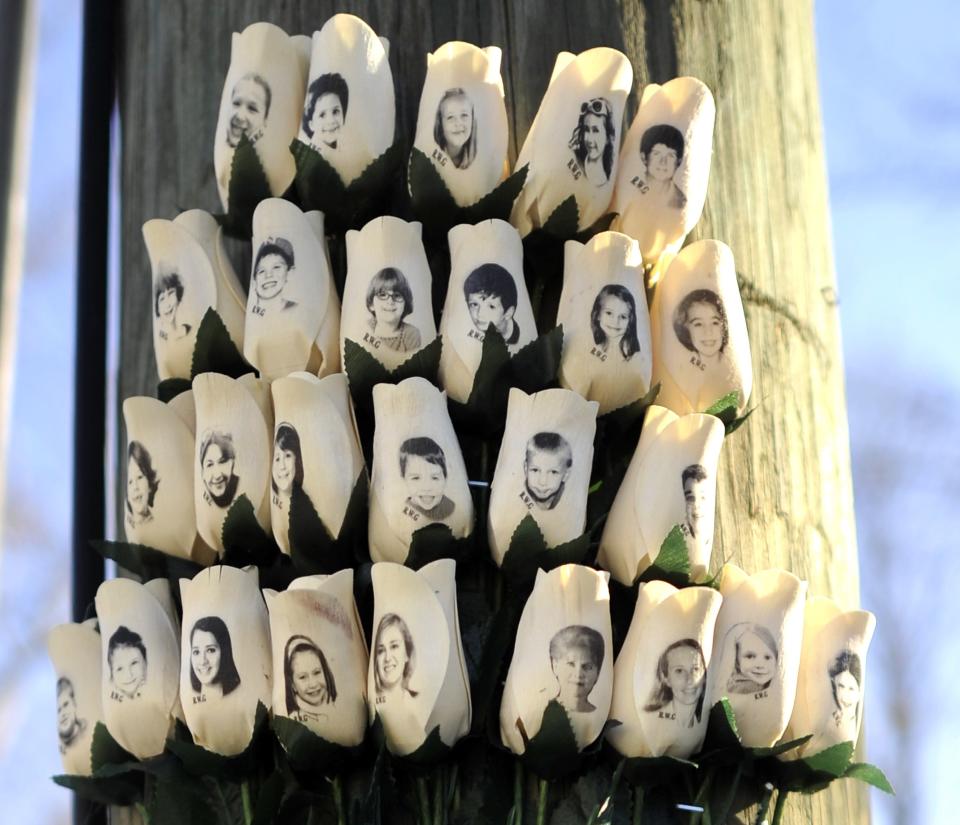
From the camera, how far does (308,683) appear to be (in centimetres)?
97

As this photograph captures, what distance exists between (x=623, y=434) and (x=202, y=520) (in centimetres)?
27

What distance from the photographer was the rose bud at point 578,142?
1089 mm

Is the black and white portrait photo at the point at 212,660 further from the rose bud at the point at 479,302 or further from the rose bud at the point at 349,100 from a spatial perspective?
the rose bud at the point at 349,100

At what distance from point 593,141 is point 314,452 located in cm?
27

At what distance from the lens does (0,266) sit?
2.63ft

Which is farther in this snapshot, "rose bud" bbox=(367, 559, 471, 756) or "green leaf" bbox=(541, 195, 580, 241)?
"green leaf" bbox=(541, 195, 580, 241)

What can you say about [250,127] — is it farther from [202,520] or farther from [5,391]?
[5,391]

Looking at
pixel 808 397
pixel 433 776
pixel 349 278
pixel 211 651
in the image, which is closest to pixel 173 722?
pixel 211 651

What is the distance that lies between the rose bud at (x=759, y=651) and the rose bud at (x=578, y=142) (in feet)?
0.85

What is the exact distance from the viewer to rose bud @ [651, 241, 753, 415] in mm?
1076

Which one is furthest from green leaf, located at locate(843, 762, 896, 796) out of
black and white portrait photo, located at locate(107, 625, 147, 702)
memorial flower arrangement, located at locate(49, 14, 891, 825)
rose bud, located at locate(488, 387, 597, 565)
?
black and white portrait photo, located at locate(107, 625, 147, 702)

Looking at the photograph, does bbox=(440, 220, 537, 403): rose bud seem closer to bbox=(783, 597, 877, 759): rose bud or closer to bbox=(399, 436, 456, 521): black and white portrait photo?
bbox=(399, 436, 456, 521): black and white portrait photo

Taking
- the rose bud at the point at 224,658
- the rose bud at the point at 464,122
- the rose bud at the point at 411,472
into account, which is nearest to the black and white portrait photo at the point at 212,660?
the rose bud at the point at 224,658

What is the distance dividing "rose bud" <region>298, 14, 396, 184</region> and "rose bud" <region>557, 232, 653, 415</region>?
0.50ft
